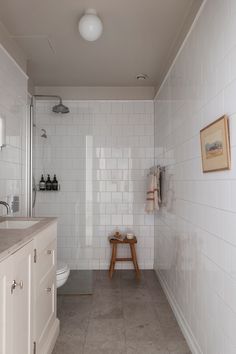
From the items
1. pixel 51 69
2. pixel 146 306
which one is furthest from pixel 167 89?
pixel 146 306

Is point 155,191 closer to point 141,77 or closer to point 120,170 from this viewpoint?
point 120,170

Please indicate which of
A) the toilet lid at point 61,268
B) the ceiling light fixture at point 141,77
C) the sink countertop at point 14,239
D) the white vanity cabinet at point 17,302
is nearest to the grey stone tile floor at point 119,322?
the toilet lid at point 61,268

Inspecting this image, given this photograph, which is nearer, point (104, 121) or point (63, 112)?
point (63, 112)

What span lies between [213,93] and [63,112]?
2.38 m

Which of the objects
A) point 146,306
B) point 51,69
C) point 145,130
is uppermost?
point 51,69

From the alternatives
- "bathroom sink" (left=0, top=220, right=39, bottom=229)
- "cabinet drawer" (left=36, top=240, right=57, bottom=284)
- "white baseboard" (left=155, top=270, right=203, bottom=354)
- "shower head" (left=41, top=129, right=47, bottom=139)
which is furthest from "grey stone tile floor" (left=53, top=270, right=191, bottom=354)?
"shower head" (left=41, top=129, right=47, bottom=139)

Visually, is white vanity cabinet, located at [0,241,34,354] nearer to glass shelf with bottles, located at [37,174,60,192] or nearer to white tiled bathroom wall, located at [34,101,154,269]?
glass shelf with bottles, located at [37,174,60,192]

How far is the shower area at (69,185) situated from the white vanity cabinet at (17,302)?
1632 mm

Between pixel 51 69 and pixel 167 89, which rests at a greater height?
pixel 51 69

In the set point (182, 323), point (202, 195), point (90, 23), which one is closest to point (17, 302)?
point (202, 195)

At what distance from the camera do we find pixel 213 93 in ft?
5.15

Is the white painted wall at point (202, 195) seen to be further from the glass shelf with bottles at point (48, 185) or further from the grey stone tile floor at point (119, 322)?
the glass shelf with bottles at point (48, 185)

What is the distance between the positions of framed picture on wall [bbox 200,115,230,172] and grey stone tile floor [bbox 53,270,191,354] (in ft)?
4.39

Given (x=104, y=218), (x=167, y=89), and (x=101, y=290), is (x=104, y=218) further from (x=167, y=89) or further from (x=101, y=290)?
(x=167, y=89)
